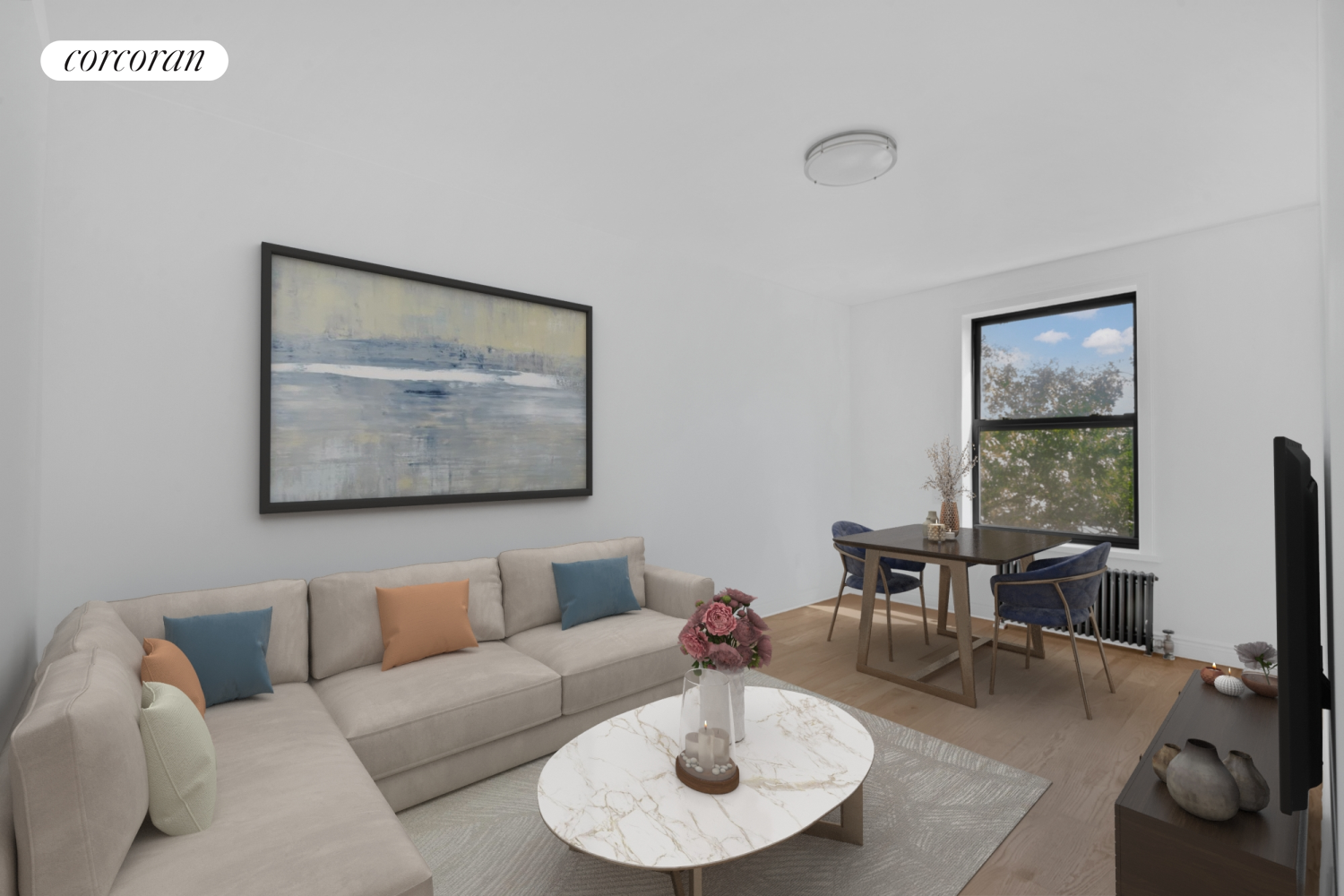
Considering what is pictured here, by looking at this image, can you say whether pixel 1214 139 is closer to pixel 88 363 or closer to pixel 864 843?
pixel 864 843

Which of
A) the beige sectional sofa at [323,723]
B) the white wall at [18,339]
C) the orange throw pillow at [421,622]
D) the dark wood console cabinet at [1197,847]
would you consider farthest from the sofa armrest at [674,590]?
the white wall at [18,339]

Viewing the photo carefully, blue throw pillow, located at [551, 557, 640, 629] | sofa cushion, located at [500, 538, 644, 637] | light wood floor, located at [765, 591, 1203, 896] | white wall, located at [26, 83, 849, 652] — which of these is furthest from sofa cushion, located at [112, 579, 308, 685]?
light wood floor, located at [765, 591, 1203, 896]

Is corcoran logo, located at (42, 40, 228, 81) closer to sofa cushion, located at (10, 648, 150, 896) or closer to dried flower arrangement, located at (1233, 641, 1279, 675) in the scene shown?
sofa cushion, located at (10, 648, 150, 896)

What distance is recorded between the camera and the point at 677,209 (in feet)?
11.9

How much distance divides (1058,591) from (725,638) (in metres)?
2.26

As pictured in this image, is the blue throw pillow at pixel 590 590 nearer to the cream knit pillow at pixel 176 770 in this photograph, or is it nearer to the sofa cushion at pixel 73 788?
the cream knit pillow at pixel 176 770

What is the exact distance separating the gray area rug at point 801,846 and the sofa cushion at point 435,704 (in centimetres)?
25

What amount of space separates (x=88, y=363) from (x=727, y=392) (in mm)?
3602

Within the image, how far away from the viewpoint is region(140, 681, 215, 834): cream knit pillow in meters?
1.44

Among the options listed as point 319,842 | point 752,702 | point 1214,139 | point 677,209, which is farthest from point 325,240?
point 1214,139

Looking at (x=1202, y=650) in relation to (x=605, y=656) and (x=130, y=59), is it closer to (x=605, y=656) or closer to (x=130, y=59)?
(x=605, y=656)

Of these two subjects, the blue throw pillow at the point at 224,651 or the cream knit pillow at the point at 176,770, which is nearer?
the cream knit pillow at the point at 176,770

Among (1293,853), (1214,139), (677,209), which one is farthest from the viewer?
(677,209)

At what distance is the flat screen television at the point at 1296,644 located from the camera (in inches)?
46.4
